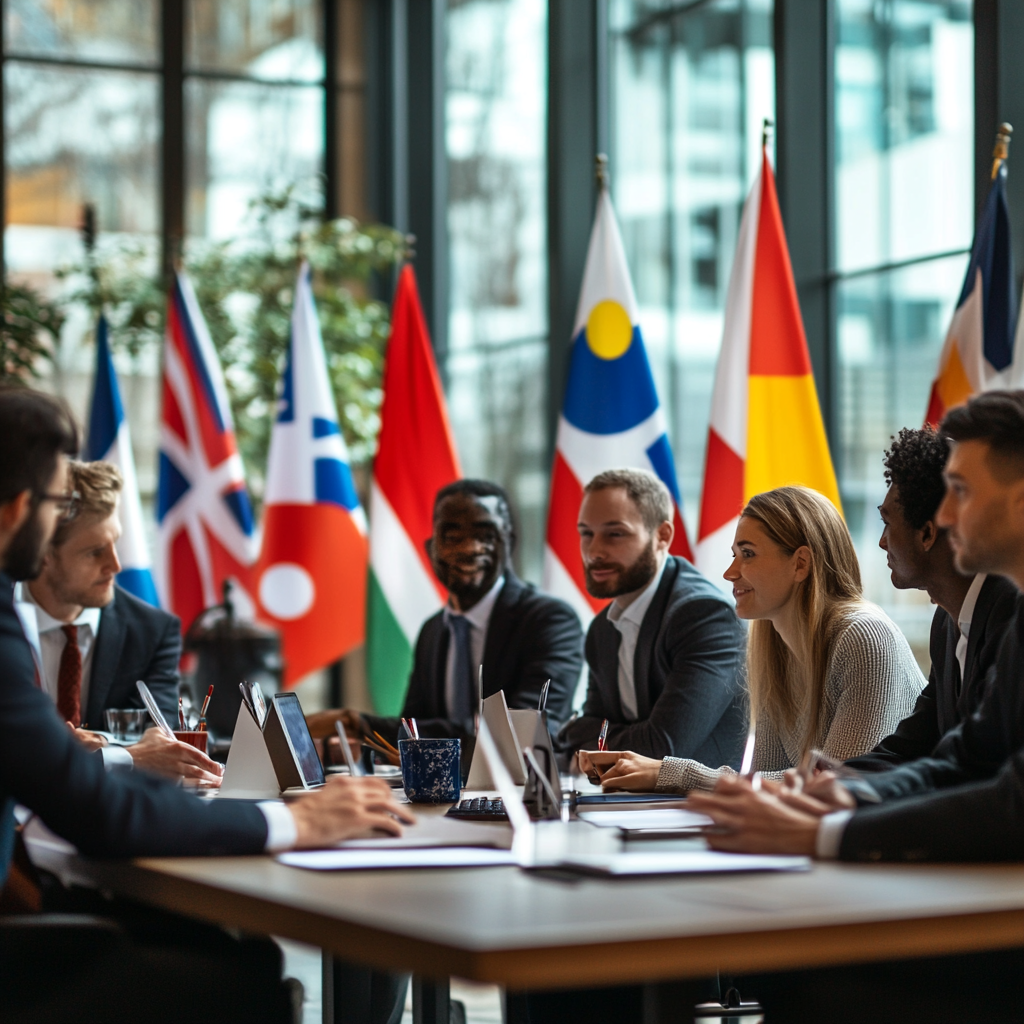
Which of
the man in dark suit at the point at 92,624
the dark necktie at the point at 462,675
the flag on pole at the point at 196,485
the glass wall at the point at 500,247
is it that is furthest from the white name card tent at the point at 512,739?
the glass wall at the point at 500,247

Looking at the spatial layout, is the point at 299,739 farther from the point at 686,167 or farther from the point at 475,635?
the point at 686,167

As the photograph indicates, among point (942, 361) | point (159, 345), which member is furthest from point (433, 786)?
point (159, 345)

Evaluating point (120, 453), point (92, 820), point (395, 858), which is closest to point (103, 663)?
point (92, 820)

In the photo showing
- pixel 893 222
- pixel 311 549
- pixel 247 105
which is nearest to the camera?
pixel 893 222

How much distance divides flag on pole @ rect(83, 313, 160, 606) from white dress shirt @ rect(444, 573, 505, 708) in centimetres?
178

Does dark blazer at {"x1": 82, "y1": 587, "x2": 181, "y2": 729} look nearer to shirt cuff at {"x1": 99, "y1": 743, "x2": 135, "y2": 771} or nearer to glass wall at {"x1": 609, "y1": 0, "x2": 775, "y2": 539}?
shirt cuff at {"x1": 99, "y1": 743, "x2": 135, "y2": 771}

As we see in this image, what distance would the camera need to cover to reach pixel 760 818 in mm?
1653

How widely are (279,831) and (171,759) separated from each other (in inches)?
25.7

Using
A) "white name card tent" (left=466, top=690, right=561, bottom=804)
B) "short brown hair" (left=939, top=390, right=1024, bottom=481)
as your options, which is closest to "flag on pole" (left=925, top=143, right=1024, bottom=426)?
"white name card tent" (left=466, top=690, right=561, bottom=804)

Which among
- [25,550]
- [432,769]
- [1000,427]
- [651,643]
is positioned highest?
Answer: [1000,427]

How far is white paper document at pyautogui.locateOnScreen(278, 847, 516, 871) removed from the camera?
1.60 m

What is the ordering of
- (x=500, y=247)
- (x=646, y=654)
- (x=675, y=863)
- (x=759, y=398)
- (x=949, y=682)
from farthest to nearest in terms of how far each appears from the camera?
(x=500, y=247), (x=759, y=398), (x=646, y=654), (x=949, y=682), (x=675, y=863)

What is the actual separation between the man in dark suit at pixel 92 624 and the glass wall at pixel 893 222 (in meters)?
2.24

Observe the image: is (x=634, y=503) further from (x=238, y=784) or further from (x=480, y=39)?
(x=480, y=39)
